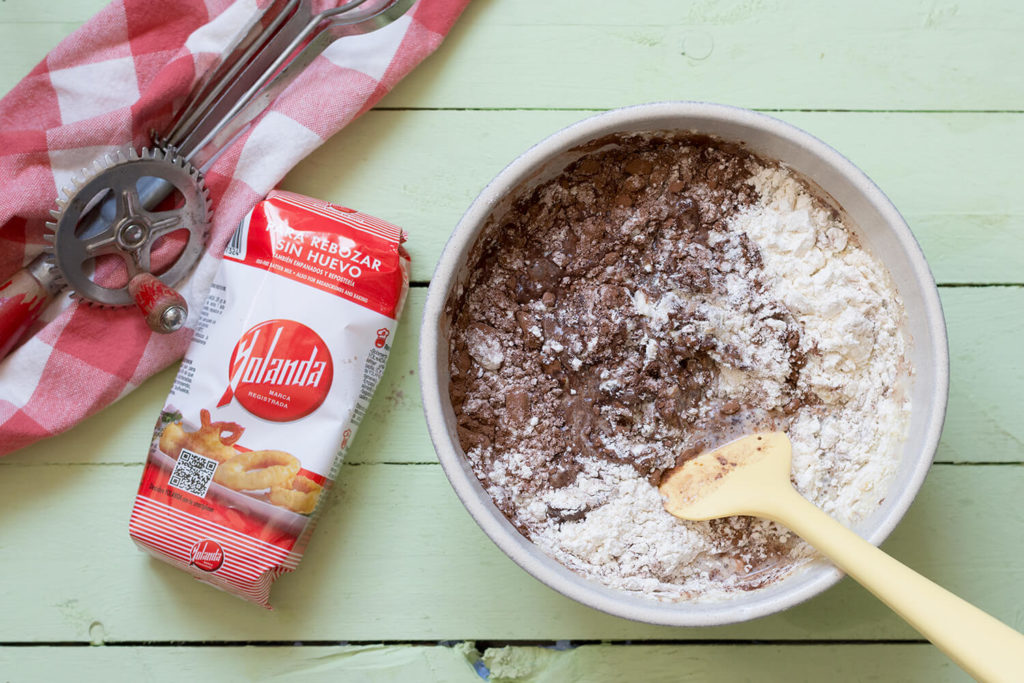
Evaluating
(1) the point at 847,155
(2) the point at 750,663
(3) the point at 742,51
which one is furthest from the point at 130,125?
(2) the point at 750,663

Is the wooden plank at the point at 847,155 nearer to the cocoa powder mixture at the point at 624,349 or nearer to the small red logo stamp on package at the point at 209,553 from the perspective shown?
the cocoa powder mixture at the point at 624,349

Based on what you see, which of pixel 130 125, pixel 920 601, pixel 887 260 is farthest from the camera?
pixel 130 125

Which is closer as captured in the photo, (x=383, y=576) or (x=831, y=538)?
(x=831, y=538)

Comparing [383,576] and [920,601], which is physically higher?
[920,601]


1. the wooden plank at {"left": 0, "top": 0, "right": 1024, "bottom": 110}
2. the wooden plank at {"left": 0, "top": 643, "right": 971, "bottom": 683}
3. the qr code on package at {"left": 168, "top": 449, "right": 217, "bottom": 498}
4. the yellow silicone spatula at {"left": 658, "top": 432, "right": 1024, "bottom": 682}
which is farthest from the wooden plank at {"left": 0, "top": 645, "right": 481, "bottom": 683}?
the wooden plank at {"left": 0, "top": 0, "right": 1024, "bottom": 110}

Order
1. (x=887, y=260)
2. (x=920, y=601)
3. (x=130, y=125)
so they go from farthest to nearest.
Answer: (x=130, y=125)
(x=887, y=260)
(x=920, y=601)

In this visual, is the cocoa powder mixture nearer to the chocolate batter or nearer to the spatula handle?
the chocolate batter

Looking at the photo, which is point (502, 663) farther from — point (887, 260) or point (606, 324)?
point (887, 260)

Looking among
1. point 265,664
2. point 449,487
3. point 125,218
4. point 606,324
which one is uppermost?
point 606,324

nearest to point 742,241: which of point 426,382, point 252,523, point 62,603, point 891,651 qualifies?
point 426,382
